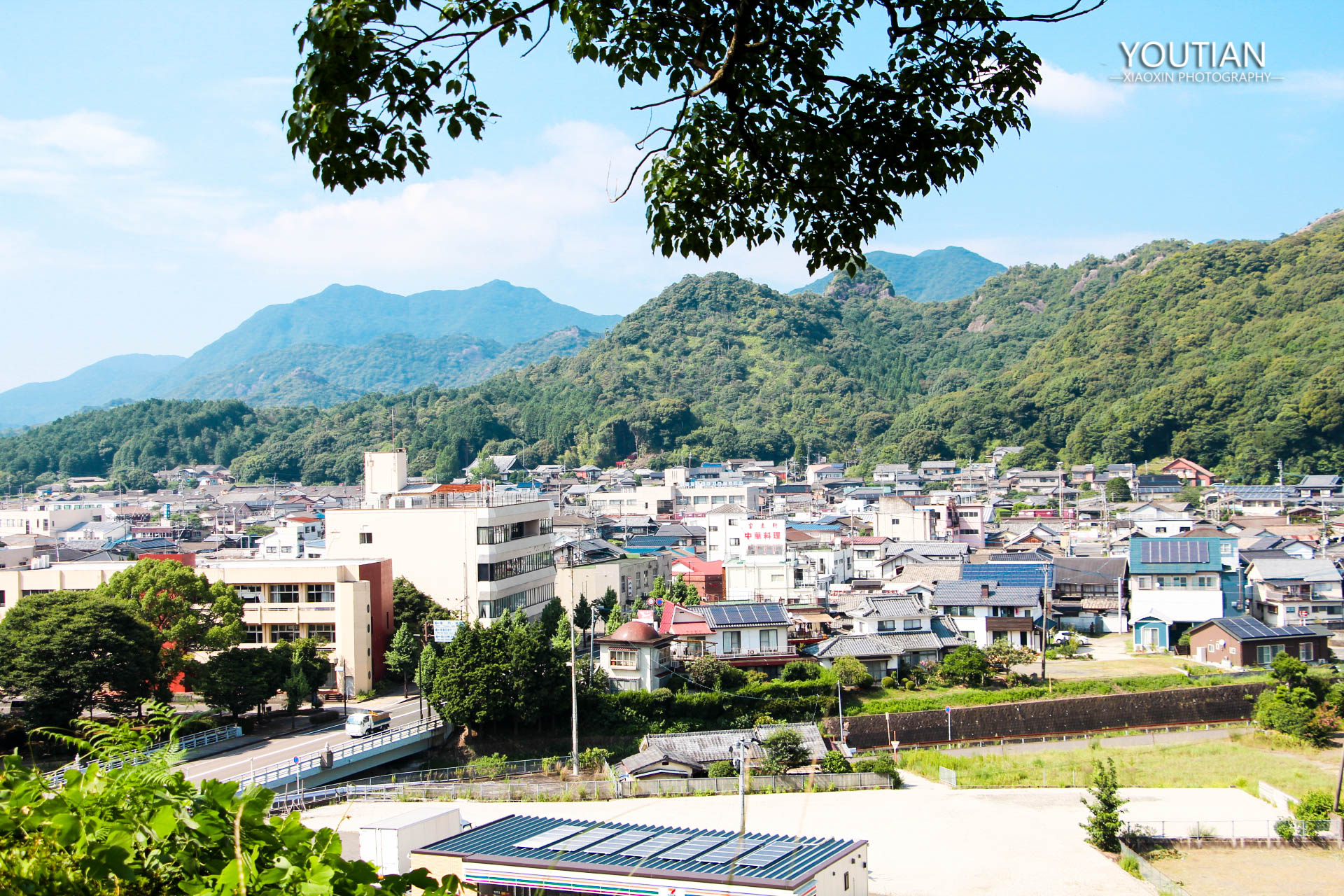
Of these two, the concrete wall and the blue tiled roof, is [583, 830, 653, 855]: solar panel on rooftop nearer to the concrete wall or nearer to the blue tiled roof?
the concrete wall

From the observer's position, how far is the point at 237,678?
16344 millimetres

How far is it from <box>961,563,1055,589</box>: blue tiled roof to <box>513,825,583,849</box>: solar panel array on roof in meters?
17.7

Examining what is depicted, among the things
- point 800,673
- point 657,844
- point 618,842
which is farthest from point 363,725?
point 800,673

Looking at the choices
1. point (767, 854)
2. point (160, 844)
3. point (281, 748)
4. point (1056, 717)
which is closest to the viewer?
point (160, 844)

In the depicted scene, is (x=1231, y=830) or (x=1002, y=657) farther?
(x=1002, y=657)

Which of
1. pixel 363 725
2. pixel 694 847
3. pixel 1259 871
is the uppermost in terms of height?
pixel 694 847

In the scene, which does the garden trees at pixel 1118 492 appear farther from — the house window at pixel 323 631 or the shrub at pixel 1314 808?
the house window at pixel 323 631

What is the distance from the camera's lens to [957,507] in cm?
4400

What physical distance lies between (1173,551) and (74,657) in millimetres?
23568

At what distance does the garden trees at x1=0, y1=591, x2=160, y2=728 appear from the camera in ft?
47.0

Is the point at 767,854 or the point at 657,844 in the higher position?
the point at 767,854

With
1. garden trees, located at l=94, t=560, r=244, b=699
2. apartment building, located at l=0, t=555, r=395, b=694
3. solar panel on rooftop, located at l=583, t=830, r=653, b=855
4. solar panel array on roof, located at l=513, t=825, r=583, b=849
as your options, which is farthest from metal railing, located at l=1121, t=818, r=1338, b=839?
garden trees, located at l=94, t=560, r=244, b=699

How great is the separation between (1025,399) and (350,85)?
69.3m

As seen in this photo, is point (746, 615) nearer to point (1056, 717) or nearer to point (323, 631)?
point (1056, 717)
